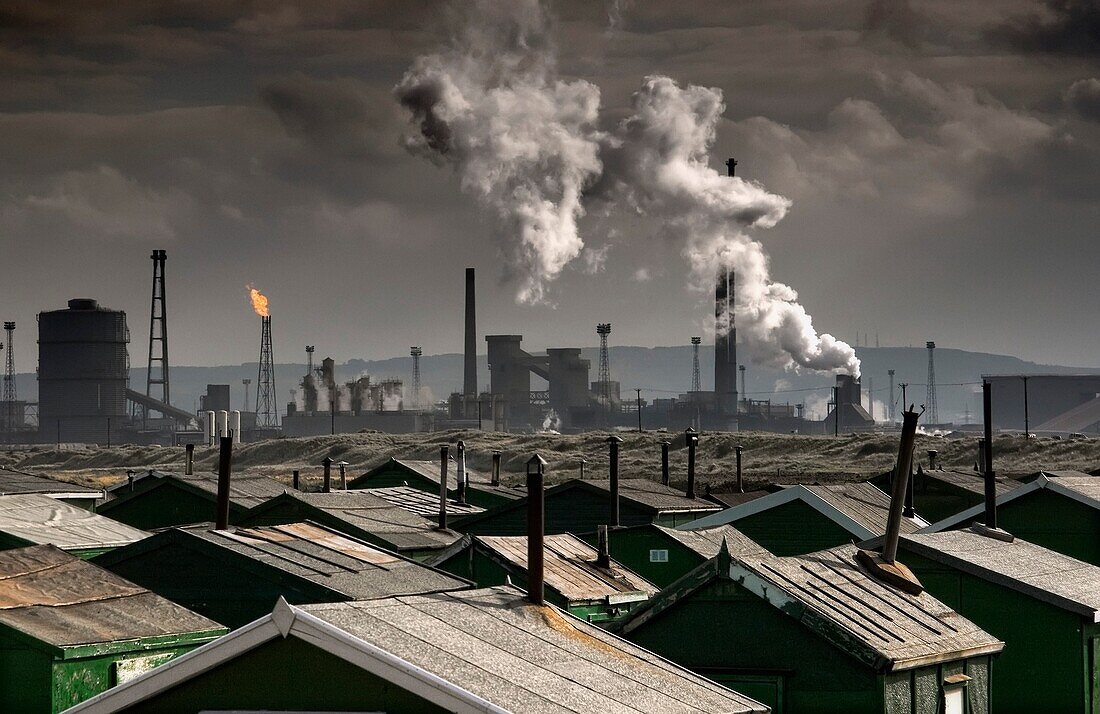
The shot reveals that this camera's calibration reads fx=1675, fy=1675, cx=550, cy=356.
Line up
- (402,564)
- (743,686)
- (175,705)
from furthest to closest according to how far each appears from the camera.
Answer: (402,564) < (743,686) < (175,705)

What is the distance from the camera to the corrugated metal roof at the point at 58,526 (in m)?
26.8

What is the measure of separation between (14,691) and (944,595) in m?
12.1

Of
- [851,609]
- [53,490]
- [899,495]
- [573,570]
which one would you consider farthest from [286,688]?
[53,490]

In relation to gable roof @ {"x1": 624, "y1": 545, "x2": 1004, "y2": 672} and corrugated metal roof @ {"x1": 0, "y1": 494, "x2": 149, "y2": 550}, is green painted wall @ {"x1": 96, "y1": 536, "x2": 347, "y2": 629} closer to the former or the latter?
corrugated metal roof @ {"x1": 0, "y1": 494, "x2": 149, "y2": 550}

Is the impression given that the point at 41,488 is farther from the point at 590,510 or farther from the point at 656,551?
the point at 656,551

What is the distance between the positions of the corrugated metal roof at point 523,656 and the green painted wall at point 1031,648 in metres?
8.68

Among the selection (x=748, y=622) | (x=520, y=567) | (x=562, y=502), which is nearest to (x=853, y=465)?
(x=562, y=502)

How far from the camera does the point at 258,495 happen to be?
43.1 meters

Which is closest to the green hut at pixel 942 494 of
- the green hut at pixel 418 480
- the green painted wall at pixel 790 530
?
the green painted wall at pixel 790 530

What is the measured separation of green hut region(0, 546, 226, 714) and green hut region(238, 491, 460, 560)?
40.8 feet

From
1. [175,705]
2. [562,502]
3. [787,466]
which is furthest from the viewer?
[787,466]

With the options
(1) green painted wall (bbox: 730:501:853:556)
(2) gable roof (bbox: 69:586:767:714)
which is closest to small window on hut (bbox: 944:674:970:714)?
(2) gable roof (bbox: 69:586:767:714)

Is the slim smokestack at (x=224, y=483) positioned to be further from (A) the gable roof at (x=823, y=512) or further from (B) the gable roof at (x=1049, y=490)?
(B) the gable roof at (x=1049, y=490)

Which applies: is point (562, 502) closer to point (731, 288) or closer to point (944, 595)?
point (944, 595)
